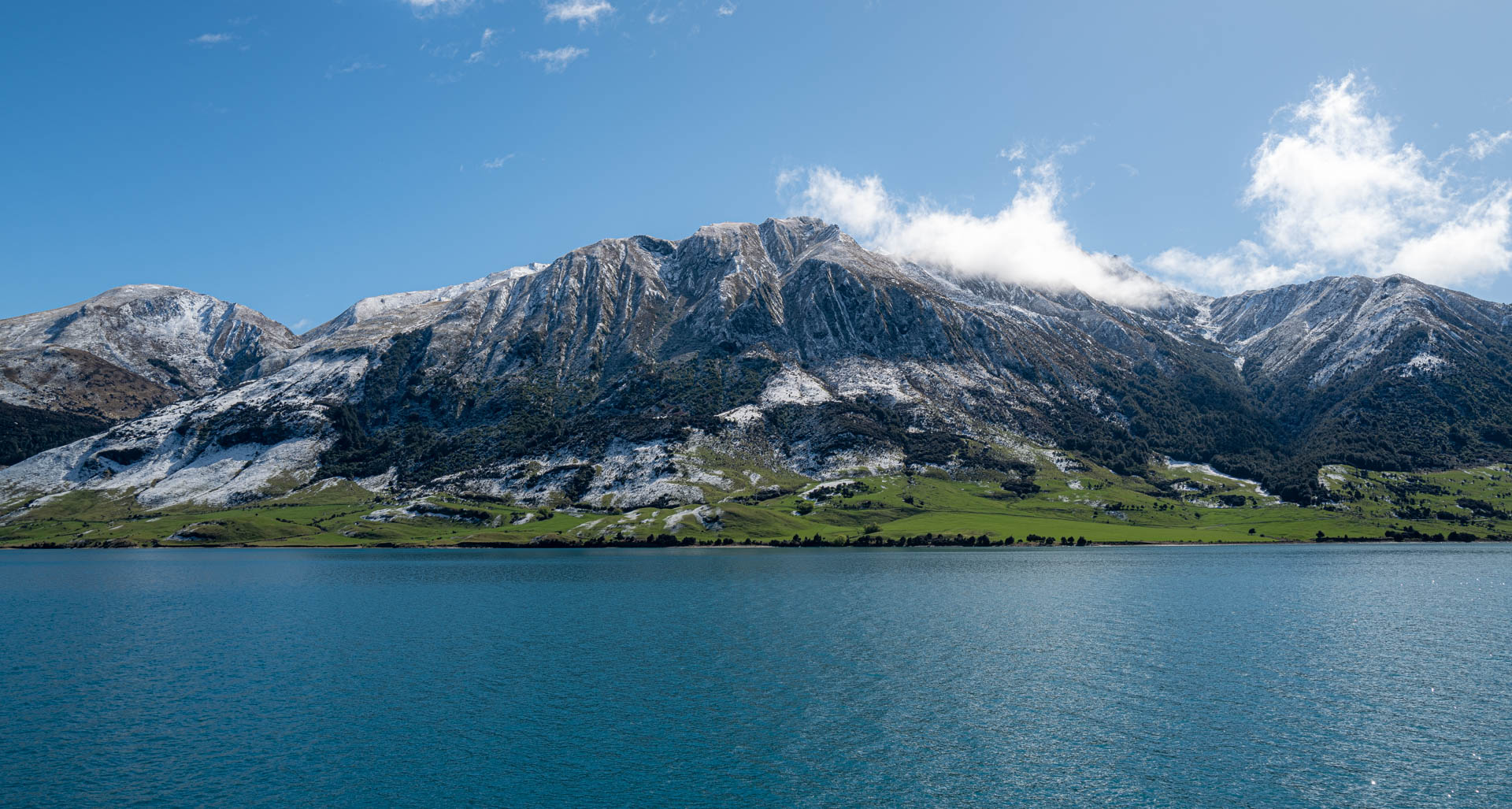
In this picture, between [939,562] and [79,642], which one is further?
[939,562]

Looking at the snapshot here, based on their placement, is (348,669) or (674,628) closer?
(348,669)

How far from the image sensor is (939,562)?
18275 centimetres

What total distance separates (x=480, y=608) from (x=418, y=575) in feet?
197

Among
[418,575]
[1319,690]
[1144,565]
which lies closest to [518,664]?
[1319,690]

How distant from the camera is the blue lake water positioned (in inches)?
1800

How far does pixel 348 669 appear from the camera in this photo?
2940 inches

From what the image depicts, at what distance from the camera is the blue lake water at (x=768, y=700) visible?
45.7 meters

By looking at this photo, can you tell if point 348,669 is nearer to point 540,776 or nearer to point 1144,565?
point 540,776

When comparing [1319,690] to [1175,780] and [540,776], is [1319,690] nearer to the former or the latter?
[1175,780]

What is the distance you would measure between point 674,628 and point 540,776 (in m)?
46.2

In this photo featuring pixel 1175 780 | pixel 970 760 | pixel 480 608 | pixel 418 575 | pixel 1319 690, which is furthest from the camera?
pixel 418 575

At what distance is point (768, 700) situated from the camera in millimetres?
61656

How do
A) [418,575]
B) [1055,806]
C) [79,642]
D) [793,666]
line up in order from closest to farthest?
[1055,806] < [793,666] < [79,642] < [418,575]

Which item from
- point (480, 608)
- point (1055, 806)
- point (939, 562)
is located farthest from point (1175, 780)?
point (939, 562)
